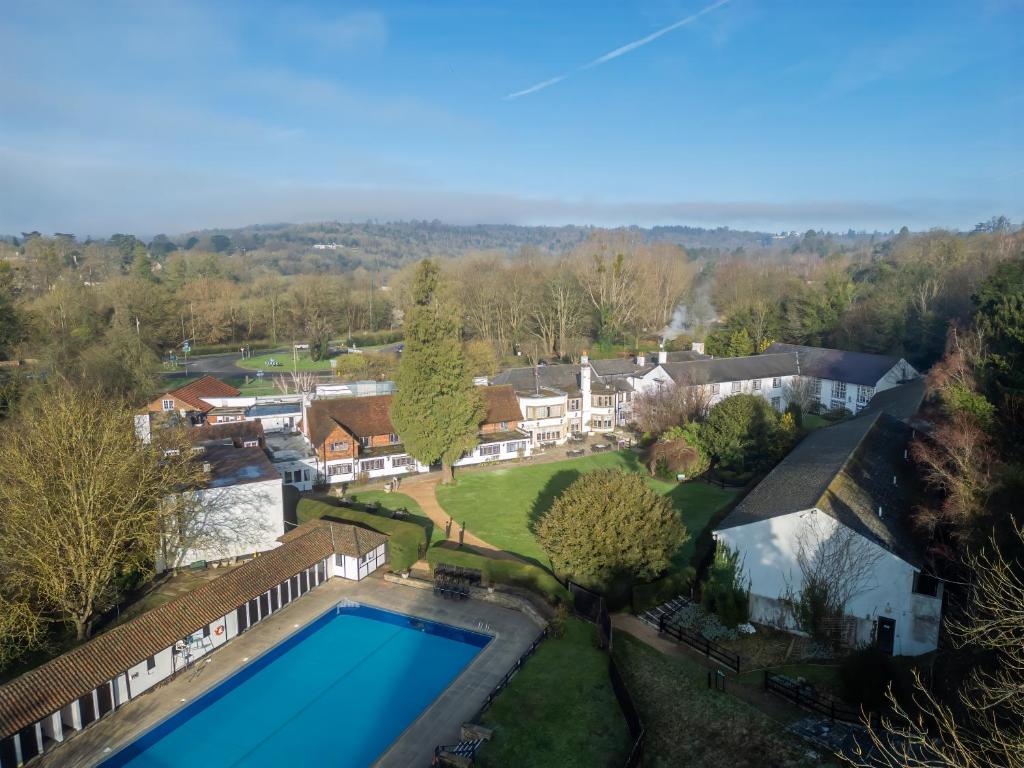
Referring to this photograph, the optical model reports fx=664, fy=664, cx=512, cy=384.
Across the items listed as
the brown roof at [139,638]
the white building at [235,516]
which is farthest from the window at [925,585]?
the white building at [235,516]

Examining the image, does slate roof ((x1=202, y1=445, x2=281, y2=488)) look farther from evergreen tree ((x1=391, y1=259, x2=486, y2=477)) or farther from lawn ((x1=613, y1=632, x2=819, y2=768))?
lawn ((x1=613, y1=632, x2=819, y2=768))

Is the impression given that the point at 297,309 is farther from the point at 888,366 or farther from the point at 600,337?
the point at 888,366

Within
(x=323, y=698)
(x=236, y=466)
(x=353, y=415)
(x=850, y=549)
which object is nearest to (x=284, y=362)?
(x=353, y=415)

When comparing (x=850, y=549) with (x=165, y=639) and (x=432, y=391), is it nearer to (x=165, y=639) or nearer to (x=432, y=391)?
(x=165, y=639)

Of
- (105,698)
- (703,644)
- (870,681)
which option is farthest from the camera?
(703,644)

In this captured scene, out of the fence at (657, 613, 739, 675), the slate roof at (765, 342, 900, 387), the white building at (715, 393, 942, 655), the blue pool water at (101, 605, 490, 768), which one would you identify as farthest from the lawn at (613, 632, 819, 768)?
the slate roof at (765, 342, 900, 387)

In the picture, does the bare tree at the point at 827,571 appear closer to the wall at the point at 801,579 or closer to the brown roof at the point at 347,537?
the wall at the point at 801,579

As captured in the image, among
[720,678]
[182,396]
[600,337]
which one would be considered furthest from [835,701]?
[600,337]
